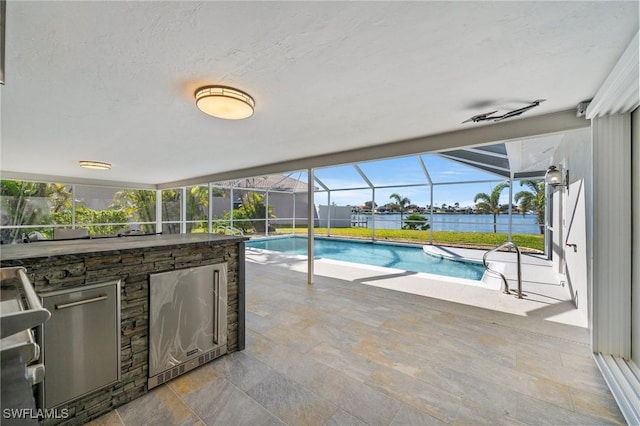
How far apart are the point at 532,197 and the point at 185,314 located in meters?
11.9

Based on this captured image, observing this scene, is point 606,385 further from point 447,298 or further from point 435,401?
point 447,298

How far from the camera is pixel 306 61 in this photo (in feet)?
5.66

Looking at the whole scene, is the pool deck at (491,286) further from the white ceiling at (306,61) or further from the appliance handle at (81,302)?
the appliance handle at (81,302)

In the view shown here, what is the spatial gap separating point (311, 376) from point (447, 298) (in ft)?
8.44

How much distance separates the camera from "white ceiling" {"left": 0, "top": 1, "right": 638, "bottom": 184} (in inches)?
51.6

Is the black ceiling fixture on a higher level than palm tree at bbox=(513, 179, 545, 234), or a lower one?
higher

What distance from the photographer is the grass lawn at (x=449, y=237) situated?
912 centimetres

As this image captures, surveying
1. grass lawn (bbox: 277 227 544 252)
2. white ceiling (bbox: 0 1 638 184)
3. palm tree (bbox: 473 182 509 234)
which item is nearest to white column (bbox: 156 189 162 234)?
grass lawn (bbox: 277 227 544 252)

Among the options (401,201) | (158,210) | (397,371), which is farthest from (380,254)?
(158,210)

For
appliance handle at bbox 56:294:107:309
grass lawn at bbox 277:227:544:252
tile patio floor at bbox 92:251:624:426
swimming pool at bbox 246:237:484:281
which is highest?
appliance handle at bbox 56:294:107:309

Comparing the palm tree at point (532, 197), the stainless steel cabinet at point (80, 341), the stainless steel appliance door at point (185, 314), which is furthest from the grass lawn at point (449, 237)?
the stainless steel cabinet at point (80, 341)

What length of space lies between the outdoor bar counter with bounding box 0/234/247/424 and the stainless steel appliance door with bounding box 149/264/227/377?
1.9 inches

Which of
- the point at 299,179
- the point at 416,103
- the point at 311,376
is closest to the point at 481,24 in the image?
the point at 416,103

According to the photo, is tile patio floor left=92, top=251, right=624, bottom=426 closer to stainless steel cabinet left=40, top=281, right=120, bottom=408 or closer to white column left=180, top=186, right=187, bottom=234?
stainless steel cabinet left=40, top=281, right=120, bottom=408
